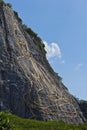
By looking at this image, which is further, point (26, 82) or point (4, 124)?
point (26, 82)

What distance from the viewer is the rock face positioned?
62781 mm

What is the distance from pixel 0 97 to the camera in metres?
62.0

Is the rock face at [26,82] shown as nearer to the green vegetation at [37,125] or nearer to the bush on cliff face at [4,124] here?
the green vegetation at [37,125]

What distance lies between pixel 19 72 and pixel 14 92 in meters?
3.65

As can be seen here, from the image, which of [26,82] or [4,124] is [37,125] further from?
[4,124]

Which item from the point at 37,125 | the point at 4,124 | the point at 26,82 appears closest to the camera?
the point at 4,124

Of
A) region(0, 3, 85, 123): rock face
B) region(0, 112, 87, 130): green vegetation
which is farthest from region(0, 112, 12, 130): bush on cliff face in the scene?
region(0, 3, 85, 123): rock face

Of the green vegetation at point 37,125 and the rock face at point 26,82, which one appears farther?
the rock face at point 26,82

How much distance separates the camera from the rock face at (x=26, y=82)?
62781mm

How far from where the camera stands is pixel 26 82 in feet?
212

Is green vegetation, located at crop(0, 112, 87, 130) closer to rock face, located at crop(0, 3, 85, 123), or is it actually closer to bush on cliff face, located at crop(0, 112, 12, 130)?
rock face, located at crop(0, 3, 85, 123)

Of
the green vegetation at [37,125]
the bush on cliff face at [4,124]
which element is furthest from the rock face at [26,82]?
the bush on cliff face at [4,124]

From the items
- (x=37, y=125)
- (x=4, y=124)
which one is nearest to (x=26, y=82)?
(x=37, y=125)

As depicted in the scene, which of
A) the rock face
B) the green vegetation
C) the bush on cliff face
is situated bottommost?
the bush on cliff face
